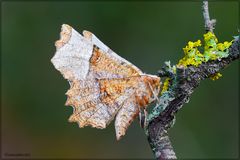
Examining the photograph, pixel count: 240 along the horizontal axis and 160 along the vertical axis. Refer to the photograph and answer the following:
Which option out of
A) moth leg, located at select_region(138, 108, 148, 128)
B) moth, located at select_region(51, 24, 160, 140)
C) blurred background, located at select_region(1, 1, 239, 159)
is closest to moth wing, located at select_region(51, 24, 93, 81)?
moth, located at select_region(51, 24, 160, 140)

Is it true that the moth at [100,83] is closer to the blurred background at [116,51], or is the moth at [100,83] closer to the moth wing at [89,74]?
the moth wing at [89,74]

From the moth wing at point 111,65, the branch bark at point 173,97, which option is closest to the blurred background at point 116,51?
the moth wing at point 111,65

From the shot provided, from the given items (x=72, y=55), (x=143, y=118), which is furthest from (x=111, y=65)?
(x=143, y=118)

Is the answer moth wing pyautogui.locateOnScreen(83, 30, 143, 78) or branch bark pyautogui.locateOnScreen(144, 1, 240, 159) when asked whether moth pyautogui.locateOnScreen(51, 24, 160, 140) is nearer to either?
moth wing pyautogui.locateOnScreen(83, 30, 143, 78)

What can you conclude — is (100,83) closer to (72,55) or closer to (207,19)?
(72,55)

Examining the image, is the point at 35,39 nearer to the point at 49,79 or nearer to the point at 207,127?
the point at 49,79

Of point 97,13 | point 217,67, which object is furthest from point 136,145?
point 217,67

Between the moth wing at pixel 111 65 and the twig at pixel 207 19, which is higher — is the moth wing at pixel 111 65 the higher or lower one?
the lower one
